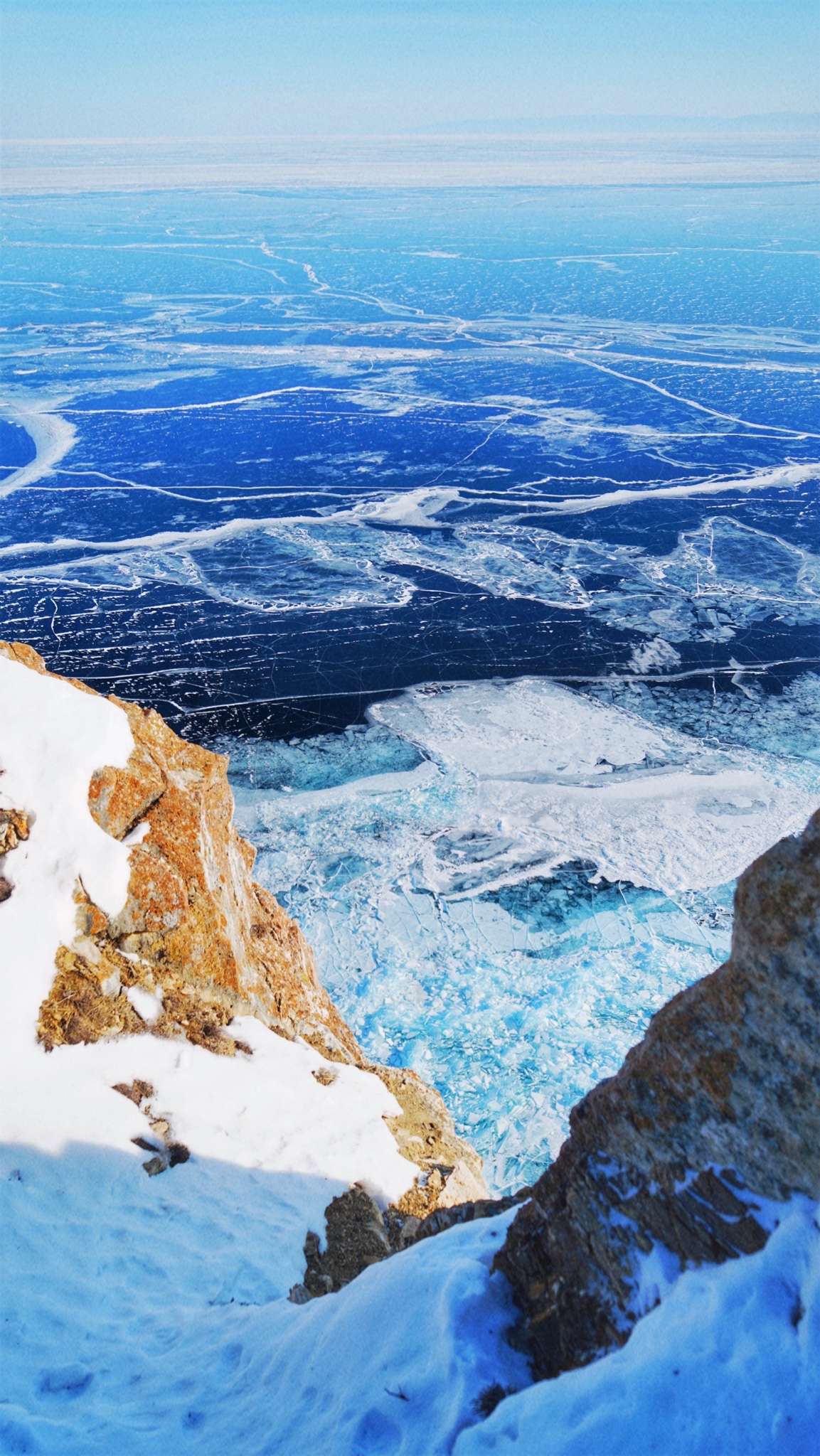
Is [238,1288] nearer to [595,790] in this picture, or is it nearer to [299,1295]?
[299,1295]

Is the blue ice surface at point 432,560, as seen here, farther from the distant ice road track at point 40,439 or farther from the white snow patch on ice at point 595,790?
the white snow patch on ice at point 595,790

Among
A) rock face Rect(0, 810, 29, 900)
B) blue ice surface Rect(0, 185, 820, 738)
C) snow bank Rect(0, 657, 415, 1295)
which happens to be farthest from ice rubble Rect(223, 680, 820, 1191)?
rock face Rect(0, 810, 29, 900)

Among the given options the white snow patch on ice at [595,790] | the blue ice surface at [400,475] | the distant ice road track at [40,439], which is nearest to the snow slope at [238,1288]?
the white snow patch on ice at [595,790]

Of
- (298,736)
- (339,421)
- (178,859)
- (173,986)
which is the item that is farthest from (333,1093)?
(339,421)

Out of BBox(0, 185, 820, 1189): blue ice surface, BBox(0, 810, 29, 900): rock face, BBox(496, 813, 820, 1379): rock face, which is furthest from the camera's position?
BBox(0, 185, 820, 1189): blue ice surface

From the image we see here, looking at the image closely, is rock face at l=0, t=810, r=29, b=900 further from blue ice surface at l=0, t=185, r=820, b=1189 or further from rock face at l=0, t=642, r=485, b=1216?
blue ice surface at l=0, t=185, r=820, b=1189

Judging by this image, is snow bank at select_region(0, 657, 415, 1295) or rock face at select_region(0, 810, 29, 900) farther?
rock face at select_region(0, 810, 29, 900)

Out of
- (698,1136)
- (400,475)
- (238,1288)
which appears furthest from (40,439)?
(698,1136)
